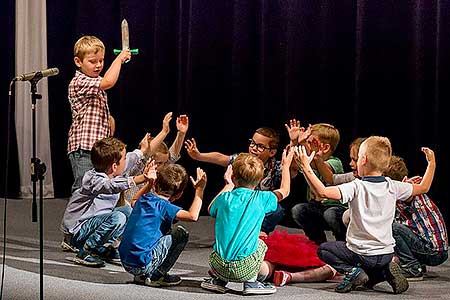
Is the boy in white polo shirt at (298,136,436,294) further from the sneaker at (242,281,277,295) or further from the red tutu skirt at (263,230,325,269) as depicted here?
the sneaker at (242,281,277,295)

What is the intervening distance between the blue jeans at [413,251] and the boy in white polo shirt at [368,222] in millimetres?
259

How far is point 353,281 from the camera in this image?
141 inches

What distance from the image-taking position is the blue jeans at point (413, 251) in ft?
12.6

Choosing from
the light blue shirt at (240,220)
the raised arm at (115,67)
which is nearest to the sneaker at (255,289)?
the light blue shirt at (240,220)

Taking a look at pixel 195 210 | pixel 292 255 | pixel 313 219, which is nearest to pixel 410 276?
pixel 292 255

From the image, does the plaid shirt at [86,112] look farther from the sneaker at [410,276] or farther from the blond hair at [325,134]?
the sneaker at [410,276]

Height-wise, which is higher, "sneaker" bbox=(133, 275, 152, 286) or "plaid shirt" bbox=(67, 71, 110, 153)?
"plaid shirt" bbox=(67, 71, 110, 153)

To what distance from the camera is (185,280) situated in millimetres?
3783

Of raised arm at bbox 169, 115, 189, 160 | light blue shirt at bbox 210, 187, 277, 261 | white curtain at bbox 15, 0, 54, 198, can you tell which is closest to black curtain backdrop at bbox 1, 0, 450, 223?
white curtain at bbox 15, 0, 54, 198

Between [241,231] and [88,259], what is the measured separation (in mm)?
847

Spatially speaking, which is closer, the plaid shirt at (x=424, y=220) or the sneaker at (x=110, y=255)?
the plaid shirt at (x=424, y=220)

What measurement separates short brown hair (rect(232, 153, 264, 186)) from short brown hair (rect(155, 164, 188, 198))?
21cm

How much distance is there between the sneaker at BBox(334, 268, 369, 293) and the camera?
358 centimetres

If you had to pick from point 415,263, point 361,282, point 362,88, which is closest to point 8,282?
point 361,282
